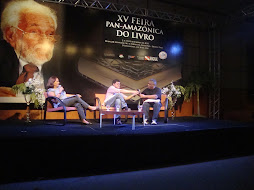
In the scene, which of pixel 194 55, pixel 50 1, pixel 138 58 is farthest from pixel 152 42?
pixel 50 1

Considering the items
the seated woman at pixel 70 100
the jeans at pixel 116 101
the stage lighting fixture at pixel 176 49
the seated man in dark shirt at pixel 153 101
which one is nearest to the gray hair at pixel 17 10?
the seated woman at pixel 70 100

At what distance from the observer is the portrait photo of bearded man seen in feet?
18.8

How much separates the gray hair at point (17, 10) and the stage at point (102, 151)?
3749 millimetres

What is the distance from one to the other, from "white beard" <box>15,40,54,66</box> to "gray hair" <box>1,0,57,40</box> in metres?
0.46

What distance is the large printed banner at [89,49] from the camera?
584 centimetres

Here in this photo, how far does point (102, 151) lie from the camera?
9.61ft

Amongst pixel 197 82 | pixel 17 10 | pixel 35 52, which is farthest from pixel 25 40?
pixel 197 82

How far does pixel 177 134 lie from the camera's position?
342 centimetres

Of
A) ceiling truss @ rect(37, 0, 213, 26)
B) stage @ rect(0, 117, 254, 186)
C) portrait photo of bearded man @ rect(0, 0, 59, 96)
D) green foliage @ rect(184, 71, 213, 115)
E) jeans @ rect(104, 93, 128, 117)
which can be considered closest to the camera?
stage @ rect(0, 117, 254, 186)

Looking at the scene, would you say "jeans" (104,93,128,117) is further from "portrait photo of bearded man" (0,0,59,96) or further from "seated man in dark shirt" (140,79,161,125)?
"portrait photo of bearded man" (0,0,59,96)

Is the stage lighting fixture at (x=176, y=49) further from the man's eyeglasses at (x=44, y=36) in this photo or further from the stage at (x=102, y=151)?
the stage at (x=102, y=151)

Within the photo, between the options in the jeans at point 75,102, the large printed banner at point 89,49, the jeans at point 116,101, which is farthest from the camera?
the large printed banner at point 89,49

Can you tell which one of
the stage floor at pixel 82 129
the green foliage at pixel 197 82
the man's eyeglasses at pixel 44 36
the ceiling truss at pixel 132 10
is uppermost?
the ceiling truss at pixel 132 10

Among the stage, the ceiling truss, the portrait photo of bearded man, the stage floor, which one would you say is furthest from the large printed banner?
the stage
